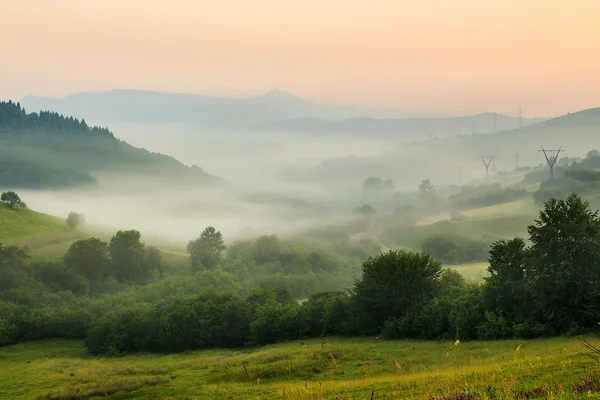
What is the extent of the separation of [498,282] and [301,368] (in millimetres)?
32706

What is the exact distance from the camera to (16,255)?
19112 cm

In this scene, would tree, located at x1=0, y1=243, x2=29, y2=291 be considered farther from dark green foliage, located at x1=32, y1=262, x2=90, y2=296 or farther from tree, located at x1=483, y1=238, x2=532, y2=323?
tree, located at x1=483, y1=238, x2=532, y2=323

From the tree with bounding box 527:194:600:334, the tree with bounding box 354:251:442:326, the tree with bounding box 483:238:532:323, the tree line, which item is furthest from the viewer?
the tree with bounding box 354:251:442:326

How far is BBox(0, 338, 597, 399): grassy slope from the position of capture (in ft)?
92.8

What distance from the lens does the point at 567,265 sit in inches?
2311

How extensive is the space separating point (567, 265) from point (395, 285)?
88.7 feet

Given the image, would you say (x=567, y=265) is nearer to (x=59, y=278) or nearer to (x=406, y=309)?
(x=406, y=309)

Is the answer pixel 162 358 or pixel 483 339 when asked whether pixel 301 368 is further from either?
pixel 162 358

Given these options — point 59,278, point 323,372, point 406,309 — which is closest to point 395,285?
point 406,309

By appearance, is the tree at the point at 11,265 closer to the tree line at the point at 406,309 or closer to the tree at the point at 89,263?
the tree at the point at 89,263

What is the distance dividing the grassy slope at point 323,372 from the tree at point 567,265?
255 inches

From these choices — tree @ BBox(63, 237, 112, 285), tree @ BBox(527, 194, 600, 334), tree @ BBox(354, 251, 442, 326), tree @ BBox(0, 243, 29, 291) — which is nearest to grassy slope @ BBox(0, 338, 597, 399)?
tree @ BBox(527, 194, 600, 334)

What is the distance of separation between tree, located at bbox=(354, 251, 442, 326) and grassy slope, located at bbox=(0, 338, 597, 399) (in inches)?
311

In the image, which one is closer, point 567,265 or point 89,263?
point 567,265
